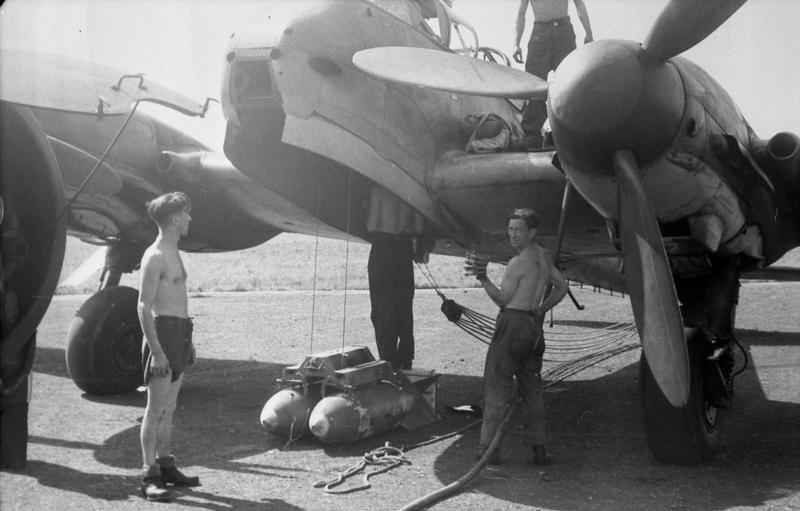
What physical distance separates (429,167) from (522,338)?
216cm

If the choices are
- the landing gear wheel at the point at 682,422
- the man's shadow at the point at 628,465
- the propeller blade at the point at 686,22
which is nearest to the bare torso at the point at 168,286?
the man's shadow at the point at 628,465

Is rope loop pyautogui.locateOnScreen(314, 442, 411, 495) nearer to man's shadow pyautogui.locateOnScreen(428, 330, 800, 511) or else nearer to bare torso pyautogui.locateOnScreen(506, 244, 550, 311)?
man's shadow pyautogui.locateOnScreen(428, 330, 800, 511)

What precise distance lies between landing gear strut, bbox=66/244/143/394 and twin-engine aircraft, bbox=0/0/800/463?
0.02 m

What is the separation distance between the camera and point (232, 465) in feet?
16.2

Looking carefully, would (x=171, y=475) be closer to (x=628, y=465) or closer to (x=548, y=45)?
(x=628, y=465)

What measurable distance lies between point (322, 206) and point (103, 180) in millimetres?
1971

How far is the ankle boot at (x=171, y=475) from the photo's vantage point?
438cm

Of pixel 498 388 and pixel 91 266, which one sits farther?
pixel 91 266

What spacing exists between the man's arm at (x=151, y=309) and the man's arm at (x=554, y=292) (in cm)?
247

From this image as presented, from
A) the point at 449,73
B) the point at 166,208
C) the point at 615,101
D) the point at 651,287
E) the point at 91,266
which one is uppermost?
the point at 449,73

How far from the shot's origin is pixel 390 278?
671cm

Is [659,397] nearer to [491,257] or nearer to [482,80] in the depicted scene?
[482,80]

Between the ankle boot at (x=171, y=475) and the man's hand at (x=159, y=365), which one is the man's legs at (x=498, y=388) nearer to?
the ankle boot at (x=171, y=475)

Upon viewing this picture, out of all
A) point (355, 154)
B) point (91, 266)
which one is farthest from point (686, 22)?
point (91, 266)
